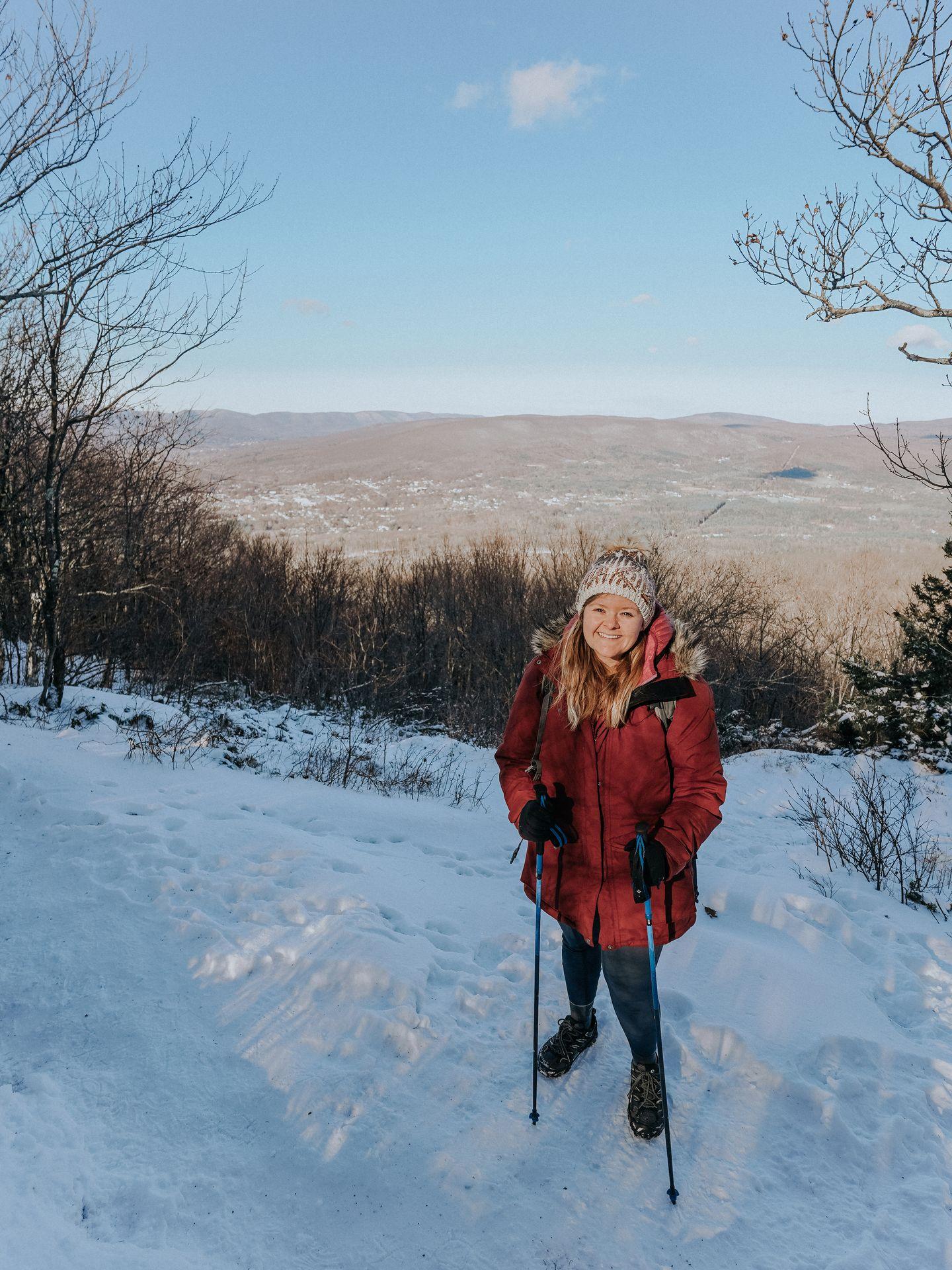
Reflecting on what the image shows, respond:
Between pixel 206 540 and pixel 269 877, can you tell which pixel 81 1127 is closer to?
pixel 269 877

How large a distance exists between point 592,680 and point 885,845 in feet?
14.9

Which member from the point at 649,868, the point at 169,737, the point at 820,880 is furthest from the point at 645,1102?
the point at 169,737

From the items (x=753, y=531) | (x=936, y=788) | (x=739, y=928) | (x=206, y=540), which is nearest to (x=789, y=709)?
(x=936, y=788)

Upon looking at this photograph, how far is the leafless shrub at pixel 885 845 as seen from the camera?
5031 mm

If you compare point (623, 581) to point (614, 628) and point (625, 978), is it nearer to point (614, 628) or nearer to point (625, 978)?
point (614, 628)

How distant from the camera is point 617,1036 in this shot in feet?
9.91

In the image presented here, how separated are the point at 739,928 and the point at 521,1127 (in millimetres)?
2135

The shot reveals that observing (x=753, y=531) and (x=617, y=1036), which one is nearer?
(x=617, y=1036)

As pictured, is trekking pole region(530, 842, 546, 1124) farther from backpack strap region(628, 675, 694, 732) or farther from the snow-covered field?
backpack strap region(628, 675, 694, 732)

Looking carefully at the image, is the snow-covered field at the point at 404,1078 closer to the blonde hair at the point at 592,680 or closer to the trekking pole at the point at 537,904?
the trekking pole at the point at 537,904

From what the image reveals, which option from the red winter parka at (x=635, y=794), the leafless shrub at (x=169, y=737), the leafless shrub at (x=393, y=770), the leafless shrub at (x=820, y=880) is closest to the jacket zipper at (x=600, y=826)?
the red winter parka at (x=635, y=794)

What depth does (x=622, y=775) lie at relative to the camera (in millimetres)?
2391

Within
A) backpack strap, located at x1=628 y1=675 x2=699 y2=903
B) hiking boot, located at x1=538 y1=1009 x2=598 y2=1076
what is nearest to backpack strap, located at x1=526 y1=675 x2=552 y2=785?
backpack strap, located at x1=628 y1=675 x2=699 y2=903

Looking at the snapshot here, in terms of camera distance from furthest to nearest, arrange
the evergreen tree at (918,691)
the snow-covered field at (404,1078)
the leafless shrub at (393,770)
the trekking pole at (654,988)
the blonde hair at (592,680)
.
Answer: the evergreen tree at (918,691) → the leafless shrub at (393,770) → the blonde hair at (592,680) → the trekking pole at (654,988) → the snow-covered field at (404,1078)
